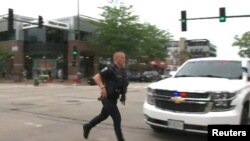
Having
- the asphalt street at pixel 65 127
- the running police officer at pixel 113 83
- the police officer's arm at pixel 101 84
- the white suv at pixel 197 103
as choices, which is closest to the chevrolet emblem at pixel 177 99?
the white suv at pixel 197 103

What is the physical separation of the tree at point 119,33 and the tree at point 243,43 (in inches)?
1253

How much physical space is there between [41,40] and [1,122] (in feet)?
146

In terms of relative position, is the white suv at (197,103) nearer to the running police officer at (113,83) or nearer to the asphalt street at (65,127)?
the asphalt street at (65,127)

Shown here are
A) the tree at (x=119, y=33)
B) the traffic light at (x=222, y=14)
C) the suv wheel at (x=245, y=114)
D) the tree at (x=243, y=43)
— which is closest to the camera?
the suv wheel at (x=245, y=114)

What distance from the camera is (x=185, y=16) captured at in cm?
2720

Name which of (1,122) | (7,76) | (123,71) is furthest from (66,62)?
(123,71)

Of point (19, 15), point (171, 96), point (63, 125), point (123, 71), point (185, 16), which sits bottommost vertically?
point (63, 125)

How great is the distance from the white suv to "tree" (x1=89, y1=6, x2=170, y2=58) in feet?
140

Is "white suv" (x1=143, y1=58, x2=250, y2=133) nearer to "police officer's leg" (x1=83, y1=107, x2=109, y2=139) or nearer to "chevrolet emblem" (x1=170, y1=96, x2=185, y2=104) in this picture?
"chevrolet emblem" (x1=170, y1=96, x2=185, y2=104)

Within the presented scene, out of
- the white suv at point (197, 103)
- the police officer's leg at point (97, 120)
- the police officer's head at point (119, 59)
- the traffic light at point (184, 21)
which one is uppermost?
the traffic light at point (184, 21)

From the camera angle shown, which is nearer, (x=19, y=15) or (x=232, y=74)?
(x=232, y=74)

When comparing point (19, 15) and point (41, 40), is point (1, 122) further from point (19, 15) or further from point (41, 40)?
point (19, 15)

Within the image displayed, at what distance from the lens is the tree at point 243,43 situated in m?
80.8

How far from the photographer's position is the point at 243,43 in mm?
81812
